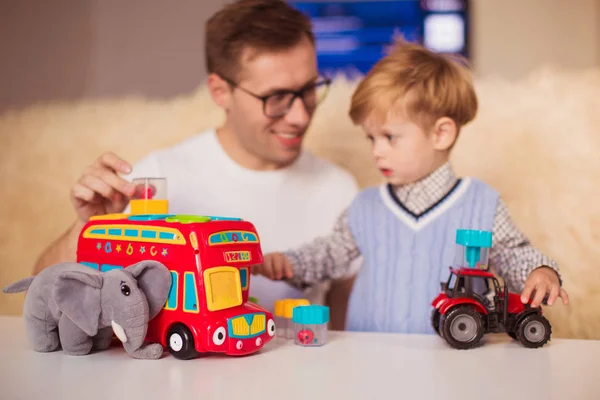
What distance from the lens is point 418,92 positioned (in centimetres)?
138

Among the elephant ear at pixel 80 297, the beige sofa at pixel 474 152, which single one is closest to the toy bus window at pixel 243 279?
the elephant ear at pixel 80 297

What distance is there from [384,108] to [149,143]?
0.82 metres

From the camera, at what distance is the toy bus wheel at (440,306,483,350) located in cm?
111

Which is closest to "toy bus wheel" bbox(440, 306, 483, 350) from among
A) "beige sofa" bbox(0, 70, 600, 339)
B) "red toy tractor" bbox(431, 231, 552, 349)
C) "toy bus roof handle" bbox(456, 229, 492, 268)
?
"red toy tractor" bbox(431, 231, 552, 349)

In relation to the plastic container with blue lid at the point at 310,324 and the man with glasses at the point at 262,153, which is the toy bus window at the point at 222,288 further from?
the man with glasses at the point at 262,153

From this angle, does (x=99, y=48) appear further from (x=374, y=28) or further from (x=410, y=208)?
(x=410, y=208)

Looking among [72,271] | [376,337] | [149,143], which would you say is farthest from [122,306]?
[149,143]

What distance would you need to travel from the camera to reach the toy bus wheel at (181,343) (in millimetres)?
1025

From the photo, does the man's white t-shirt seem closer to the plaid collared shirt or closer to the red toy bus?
the plaid collared shirt

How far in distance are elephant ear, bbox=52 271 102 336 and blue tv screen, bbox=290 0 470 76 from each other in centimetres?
99

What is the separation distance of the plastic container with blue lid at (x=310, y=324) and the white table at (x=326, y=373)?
2 cm

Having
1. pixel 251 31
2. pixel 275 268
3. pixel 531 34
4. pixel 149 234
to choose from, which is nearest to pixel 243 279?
pixel 149 234

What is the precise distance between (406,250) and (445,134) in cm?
27

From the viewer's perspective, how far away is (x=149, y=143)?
1920 millimetres
